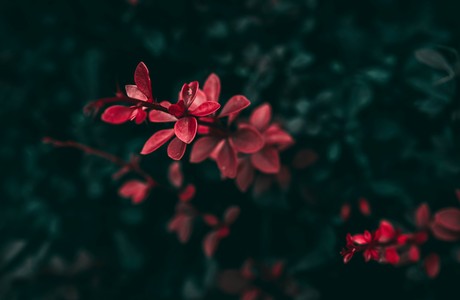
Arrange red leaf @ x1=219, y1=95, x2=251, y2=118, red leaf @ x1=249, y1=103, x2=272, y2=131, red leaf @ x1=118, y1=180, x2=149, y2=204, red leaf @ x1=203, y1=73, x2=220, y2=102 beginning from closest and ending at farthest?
red leaf @ x1=219, y1=95, x2=251, y2=118 → red leaf @ x1=203, y1=73, x2=220, y2=102 → red leaf @ x1=249, y1=103, x2=272, y2=131 → red leaf @ x1=118, y1=180, x2=149, y2=204

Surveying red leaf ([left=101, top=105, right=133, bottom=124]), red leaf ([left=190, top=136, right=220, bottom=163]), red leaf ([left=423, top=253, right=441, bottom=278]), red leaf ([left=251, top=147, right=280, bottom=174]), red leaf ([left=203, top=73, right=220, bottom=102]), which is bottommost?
red leaf ([left=423, top=253, right=441, bottom=278])

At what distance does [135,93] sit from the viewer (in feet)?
2.08

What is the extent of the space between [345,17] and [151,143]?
2.57 feet

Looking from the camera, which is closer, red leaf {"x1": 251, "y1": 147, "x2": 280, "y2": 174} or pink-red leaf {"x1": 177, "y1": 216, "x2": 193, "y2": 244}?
red leaf {"x1": 251, "y1": 147, "x2": 280, "y2": 174}

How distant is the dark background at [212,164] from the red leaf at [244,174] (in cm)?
22

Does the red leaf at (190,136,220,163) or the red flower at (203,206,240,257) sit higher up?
the red leaf at (190,136,220,163)

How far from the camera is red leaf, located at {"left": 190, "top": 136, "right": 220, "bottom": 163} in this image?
0.83m

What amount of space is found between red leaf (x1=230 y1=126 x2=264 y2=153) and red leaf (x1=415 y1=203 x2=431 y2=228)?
1.54 feet

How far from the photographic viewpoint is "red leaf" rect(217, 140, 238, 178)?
0.80 metres

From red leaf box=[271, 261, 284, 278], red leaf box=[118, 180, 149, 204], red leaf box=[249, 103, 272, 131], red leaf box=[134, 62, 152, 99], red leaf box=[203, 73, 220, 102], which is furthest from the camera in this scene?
red leaf box=[271, 261, 284, 278]

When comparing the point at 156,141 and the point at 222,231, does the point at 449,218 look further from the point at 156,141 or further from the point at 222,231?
the point at 156,141

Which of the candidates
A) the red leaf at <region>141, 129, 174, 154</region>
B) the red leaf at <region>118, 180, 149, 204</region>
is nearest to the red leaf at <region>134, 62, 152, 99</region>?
the red leaf at <region>141, 129, 174, 154</region>

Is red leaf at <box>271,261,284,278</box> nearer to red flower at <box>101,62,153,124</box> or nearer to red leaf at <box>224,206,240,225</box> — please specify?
red leaf at <box>224,206,240,225</box>

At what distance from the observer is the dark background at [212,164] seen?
3.58 feet
